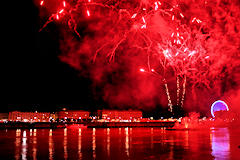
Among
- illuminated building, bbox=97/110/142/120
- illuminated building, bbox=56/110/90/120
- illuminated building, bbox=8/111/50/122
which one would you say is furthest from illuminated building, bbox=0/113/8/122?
illuminated building, bbox=97/110/142/120

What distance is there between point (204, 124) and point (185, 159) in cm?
2394

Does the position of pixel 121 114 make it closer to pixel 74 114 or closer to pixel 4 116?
pixel 74 114

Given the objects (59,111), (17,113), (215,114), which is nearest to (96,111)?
(59,111)

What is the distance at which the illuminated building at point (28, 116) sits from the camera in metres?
94.4

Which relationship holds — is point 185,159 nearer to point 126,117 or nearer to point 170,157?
point 170,157

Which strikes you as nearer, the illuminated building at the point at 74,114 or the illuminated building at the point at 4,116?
the illuminated building at the point at 4,116

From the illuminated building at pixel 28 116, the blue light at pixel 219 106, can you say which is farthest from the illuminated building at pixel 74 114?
the blue light at pixel 219 106

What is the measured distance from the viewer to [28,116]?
99.5m

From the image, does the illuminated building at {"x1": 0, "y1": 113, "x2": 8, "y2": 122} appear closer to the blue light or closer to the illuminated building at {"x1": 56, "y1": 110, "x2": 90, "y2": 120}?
the illuminated building at {"x1": 56, "y1": 110, "x2": 90, "y2": 120}

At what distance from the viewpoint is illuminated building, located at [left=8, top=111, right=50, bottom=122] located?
94444 millimetres

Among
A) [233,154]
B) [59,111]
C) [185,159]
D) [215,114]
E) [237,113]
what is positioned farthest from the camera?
[59,111]

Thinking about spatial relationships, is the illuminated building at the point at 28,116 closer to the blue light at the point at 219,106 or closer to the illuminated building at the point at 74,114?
the illuminated building at the point at 74,114

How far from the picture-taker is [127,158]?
940cm

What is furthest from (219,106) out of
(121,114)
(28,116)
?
(28,116)
